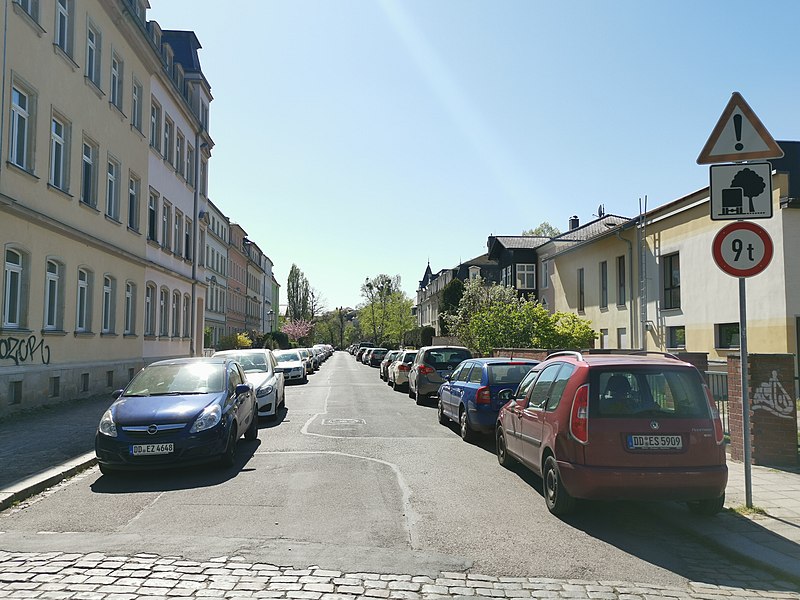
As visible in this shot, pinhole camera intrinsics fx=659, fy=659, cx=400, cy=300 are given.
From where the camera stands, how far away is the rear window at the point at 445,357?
19453 millimetres

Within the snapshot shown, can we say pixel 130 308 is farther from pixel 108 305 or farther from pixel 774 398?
pixel 774 398

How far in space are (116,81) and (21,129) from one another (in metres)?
7.80

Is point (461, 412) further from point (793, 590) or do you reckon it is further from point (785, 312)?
point (785, 312)

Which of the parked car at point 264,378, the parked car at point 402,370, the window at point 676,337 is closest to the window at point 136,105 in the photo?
the parked car at point 264,378

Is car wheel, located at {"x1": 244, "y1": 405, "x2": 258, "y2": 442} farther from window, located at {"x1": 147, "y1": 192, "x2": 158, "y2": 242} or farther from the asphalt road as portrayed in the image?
window, located at {"x1": 147, "y1": 192, "x2": 158, "y2": 242}

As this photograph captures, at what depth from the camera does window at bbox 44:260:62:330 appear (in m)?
16.5

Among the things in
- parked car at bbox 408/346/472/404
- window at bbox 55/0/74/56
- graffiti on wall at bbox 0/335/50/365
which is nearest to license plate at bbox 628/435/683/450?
parked car at bbox 408/346/472/404

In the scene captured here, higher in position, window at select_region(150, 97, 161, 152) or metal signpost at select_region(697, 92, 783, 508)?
window at select_region(150, 97, 161, 152)

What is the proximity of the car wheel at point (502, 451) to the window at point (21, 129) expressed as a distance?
12257 millimetres

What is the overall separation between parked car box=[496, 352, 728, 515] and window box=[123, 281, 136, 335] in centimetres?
1974

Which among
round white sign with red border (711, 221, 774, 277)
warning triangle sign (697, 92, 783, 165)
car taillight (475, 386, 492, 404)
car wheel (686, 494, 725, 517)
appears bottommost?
car wheel (686, 494, 725, 517)

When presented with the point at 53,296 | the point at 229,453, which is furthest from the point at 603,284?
the point at 229,453

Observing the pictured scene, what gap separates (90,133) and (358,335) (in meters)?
141

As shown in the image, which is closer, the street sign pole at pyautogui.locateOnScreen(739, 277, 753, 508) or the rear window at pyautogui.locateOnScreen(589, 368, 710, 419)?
the rear window at pyautogui.locateOnScreen(589, 368, 710, 419)
